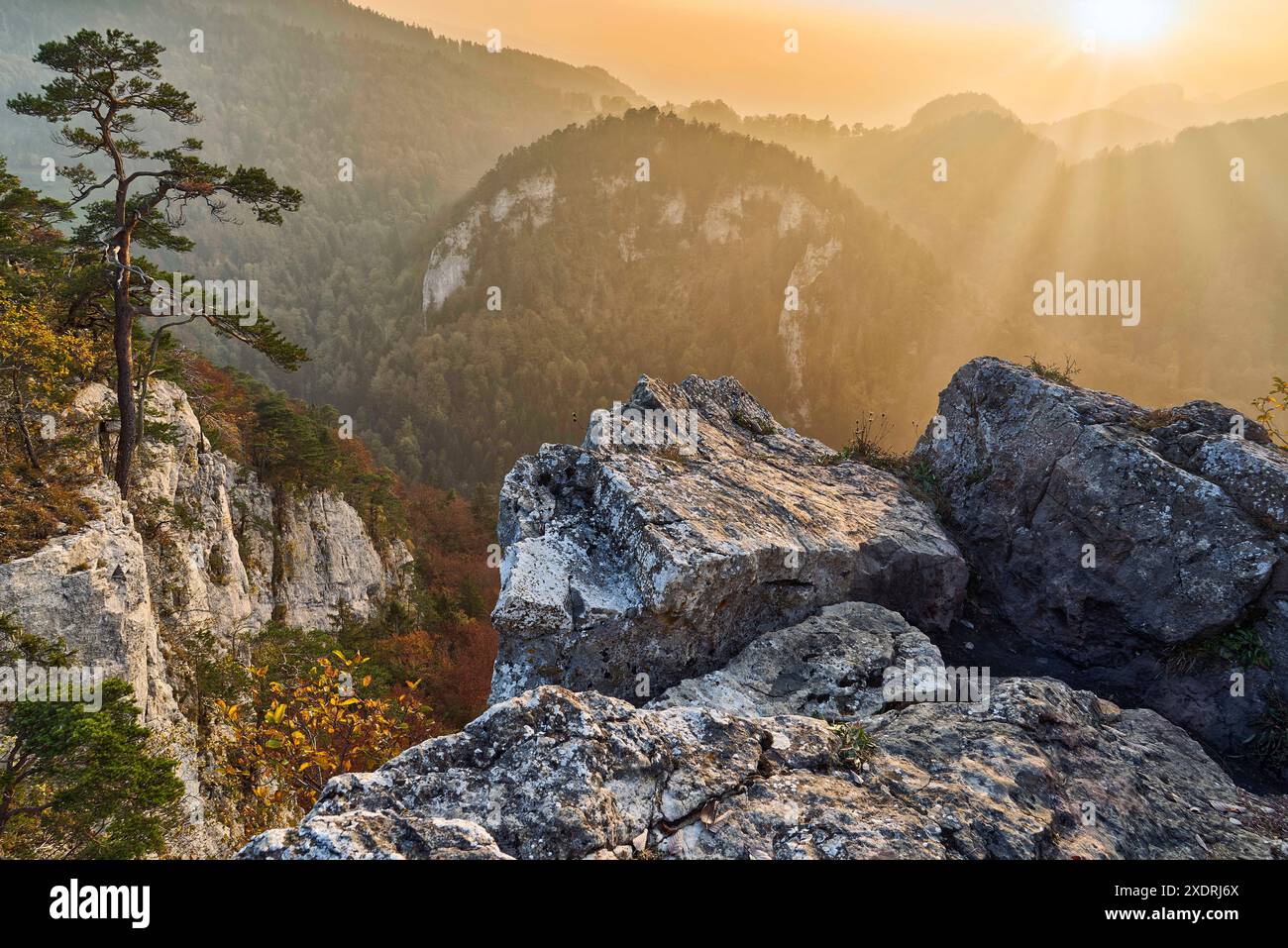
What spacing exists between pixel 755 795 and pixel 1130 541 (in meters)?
5.91

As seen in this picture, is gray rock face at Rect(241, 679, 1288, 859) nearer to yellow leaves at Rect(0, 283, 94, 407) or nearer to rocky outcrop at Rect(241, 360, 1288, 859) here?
rocky outcrop at Rect(241, 360, 1288, 859)

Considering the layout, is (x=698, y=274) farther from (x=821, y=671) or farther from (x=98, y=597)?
(x=821, y=671)

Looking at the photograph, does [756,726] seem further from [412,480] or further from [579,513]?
[412,480]

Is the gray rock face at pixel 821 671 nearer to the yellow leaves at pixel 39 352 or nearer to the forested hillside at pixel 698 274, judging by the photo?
the yellow leaves at pixel 39 352

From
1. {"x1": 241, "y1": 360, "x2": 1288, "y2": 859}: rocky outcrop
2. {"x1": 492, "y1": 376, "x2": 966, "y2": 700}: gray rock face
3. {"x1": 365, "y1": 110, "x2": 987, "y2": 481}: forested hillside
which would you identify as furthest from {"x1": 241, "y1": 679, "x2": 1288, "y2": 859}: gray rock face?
{"x1": 365, "y1": 110, "x2": 987, "y2": 481}: forested hillside

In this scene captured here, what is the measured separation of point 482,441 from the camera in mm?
107188

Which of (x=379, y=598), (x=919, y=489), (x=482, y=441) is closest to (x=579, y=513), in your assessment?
(x=919, y=489)

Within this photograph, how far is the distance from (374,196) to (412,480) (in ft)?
459

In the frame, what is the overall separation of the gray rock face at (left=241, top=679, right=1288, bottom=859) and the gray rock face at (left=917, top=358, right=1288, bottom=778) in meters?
1.93

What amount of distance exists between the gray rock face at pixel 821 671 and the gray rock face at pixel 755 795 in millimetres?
798

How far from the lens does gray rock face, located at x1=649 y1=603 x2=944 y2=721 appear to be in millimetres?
6215

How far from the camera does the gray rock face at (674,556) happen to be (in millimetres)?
6512

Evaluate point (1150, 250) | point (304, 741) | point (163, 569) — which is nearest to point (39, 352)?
point (163, 569)

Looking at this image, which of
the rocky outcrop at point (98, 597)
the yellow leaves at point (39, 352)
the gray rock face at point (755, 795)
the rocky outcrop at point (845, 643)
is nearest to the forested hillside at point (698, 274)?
the yellow leaves at point (39, 352)
